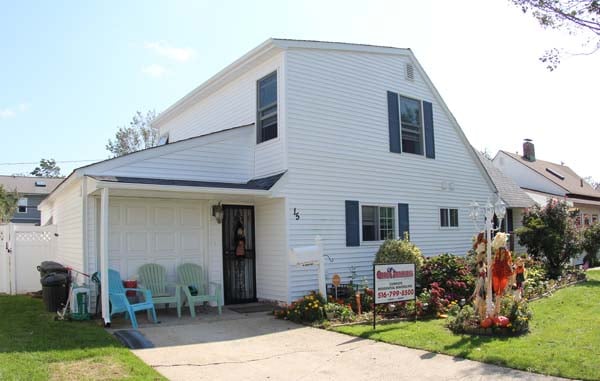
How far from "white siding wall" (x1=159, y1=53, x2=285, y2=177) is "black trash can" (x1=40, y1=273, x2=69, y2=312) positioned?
4812mm

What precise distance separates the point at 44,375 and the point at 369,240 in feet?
28.3

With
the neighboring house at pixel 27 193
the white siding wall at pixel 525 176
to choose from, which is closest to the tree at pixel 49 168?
the neighboring house at pixel 27 193

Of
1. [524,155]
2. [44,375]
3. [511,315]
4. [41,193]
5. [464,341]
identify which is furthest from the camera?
[41,193]

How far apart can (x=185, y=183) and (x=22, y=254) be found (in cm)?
Answer: 786

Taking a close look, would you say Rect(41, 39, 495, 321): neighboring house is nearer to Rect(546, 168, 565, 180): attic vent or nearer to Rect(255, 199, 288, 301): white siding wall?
Rect(255, 199, 288, 301): white siding wall

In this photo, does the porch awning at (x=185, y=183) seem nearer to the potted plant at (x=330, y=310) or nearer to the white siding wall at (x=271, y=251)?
the white siding wall at (x=271, y=251)

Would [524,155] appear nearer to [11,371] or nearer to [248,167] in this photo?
[248,167]

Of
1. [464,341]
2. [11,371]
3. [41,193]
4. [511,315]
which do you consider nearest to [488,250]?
[511,315]

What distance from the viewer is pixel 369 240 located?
12.9 m

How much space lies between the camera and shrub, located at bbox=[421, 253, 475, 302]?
11.0 m

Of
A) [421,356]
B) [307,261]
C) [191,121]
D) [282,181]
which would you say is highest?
[191,121]

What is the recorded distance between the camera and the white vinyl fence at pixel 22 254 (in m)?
14.8

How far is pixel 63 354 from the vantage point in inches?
260

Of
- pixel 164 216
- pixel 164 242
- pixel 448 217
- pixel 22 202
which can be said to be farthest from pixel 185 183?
pixel 22 202
